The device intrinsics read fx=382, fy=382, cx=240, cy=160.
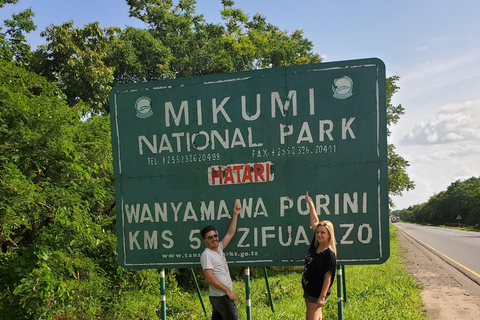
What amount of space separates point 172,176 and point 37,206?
81.4 inches

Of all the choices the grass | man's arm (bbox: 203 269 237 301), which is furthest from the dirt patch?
man's arm (bbox: 203 269 237 301)

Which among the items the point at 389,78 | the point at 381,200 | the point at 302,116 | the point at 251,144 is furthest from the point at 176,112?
the point at 389,78

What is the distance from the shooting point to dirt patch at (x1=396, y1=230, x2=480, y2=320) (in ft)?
24.1

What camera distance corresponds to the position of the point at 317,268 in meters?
4.13

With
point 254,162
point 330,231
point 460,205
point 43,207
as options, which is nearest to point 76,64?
point 43,207

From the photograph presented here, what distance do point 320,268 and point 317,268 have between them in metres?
0.03

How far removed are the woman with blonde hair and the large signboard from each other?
35 cm

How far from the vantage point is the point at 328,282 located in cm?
403

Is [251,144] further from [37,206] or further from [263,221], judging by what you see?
[37,206]

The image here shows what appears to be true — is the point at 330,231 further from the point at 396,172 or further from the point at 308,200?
the point at 396,172

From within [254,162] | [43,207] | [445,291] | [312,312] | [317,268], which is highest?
[254,162]

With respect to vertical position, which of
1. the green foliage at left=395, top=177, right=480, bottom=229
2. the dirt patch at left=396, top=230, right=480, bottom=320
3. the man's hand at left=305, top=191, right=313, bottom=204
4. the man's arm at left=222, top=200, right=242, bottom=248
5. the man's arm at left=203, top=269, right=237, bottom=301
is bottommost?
the green foliage at left=395, top=177, right=480, bottom=229

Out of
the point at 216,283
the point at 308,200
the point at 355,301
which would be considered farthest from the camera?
the point at 355,301

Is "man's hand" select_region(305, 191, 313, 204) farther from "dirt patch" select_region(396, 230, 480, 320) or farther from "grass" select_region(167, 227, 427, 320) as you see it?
"dirt patch" select_region(396, 230, 480, 320)
